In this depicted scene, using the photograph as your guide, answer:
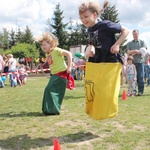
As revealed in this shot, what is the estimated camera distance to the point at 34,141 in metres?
4.48

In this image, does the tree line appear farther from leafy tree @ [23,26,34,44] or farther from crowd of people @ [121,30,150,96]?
crowd of people @ [121,30,150,96]

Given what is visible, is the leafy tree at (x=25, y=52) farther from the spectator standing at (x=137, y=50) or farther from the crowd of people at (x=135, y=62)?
the spectator standing at (x=137, y=50)

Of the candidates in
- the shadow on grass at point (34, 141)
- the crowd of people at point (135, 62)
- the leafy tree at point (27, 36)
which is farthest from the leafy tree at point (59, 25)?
the shadow on grass at point (34, 141)

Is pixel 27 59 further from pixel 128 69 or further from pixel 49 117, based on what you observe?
pixel 49 117

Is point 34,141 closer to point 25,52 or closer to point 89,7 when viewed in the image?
point 89,7

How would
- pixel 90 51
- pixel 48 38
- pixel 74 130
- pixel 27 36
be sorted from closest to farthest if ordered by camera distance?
1. pixel 90 51
2. pixel 74 130
3. pixel 48 38
4. pixel 27 36

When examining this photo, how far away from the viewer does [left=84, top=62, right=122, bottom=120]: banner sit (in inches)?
167


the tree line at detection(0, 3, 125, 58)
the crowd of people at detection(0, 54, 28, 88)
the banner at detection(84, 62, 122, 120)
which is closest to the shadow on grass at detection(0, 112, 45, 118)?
the banner at detection(84, 62, 122, 120)

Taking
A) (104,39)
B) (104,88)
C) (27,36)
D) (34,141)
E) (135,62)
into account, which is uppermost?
(27,36)

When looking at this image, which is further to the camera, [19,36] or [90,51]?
[19,36]

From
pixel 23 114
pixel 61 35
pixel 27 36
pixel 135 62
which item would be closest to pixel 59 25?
pixel 61 35

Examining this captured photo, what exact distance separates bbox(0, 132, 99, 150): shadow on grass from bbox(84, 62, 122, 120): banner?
505mm

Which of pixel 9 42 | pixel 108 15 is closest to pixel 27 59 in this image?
pixel 108 15

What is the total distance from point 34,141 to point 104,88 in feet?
4.57
